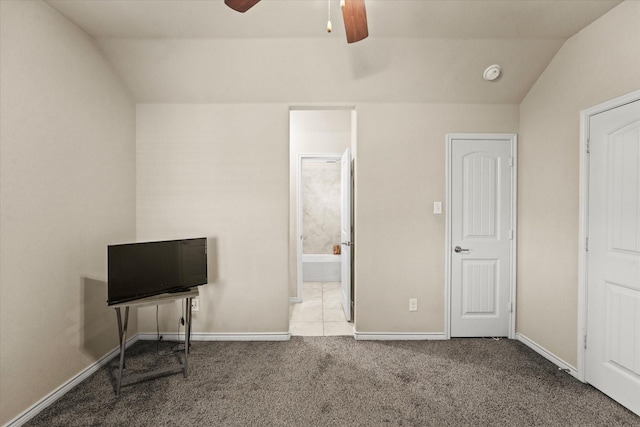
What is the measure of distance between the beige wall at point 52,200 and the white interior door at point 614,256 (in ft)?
12.4

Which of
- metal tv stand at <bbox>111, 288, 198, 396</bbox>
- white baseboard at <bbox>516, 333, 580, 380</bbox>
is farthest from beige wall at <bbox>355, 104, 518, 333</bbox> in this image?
metal tv stand at <bbox>111, 288, 198, 396</bbox>

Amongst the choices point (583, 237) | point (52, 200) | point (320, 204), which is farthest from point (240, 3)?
point (320, 204)

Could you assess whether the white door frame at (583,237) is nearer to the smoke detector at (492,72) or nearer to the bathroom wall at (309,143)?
the smoke detector at (492,72)

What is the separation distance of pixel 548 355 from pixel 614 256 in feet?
3.49

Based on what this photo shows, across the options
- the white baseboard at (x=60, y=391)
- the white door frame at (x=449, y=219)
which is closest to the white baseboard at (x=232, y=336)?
the white baseboard at (x=60, y=391)

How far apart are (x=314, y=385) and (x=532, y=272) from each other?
2.21 meters

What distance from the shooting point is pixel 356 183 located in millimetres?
3098

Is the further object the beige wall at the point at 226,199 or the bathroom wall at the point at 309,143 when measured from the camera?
the bathroom wall at the point at 309,143

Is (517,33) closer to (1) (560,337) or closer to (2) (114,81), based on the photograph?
(1) (560,337)

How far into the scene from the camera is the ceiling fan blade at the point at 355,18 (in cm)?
147

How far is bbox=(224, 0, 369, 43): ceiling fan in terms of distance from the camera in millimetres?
1450

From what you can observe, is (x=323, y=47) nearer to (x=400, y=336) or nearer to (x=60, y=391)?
(x=400, y=336)

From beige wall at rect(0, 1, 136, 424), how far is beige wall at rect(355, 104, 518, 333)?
7.34 ft

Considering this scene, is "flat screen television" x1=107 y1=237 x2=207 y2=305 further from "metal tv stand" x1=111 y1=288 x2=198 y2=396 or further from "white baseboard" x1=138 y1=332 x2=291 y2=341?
"white baseboard" x1=138 y1=332 x2=291 y2=341
